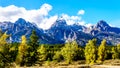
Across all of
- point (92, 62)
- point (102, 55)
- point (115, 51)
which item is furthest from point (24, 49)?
point (115, 51)

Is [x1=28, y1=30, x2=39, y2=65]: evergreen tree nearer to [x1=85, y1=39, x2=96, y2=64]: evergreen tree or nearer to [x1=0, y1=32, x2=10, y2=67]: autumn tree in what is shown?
[x1=85, y1=39, x2=96, y2=64]: evergreen tree

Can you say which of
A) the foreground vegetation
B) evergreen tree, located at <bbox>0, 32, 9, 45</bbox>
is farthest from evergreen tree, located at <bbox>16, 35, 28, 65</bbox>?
evergreen tree, located at <bbox>0, 32, 9, 45</bbox>

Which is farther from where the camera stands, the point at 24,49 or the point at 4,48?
the point at 24,49

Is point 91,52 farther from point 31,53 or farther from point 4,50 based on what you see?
point 4,50

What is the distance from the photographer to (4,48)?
52312mm

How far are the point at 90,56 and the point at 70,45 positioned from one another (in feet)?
38.7

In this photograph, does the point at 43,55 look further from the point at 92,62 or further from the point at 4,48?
the point at 4,48

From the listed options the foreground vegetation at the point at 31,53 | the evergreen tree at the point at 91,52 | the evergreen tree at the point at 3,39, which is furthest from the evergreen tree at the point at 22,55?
the evergreen tree at the point at 3,39

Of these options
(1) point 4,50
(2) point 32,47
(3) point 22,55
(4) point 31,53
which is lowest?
(1) point 4,50

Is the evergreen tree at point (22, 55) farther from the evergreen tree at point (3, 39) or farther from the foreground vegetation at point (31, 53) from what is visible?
the evergreen tree at point (3, 39)

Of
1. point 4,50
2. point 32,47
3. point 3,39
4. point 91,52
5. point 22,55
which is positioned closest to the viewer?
point 4,50

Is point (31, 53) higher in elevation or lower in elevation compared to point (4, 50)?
higher

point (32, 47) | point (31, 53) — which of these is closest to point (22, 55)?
point (31, 53)

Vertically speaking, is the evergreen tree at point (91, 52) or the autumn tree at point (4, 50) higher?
the evergreen tree at point (91, 52)
